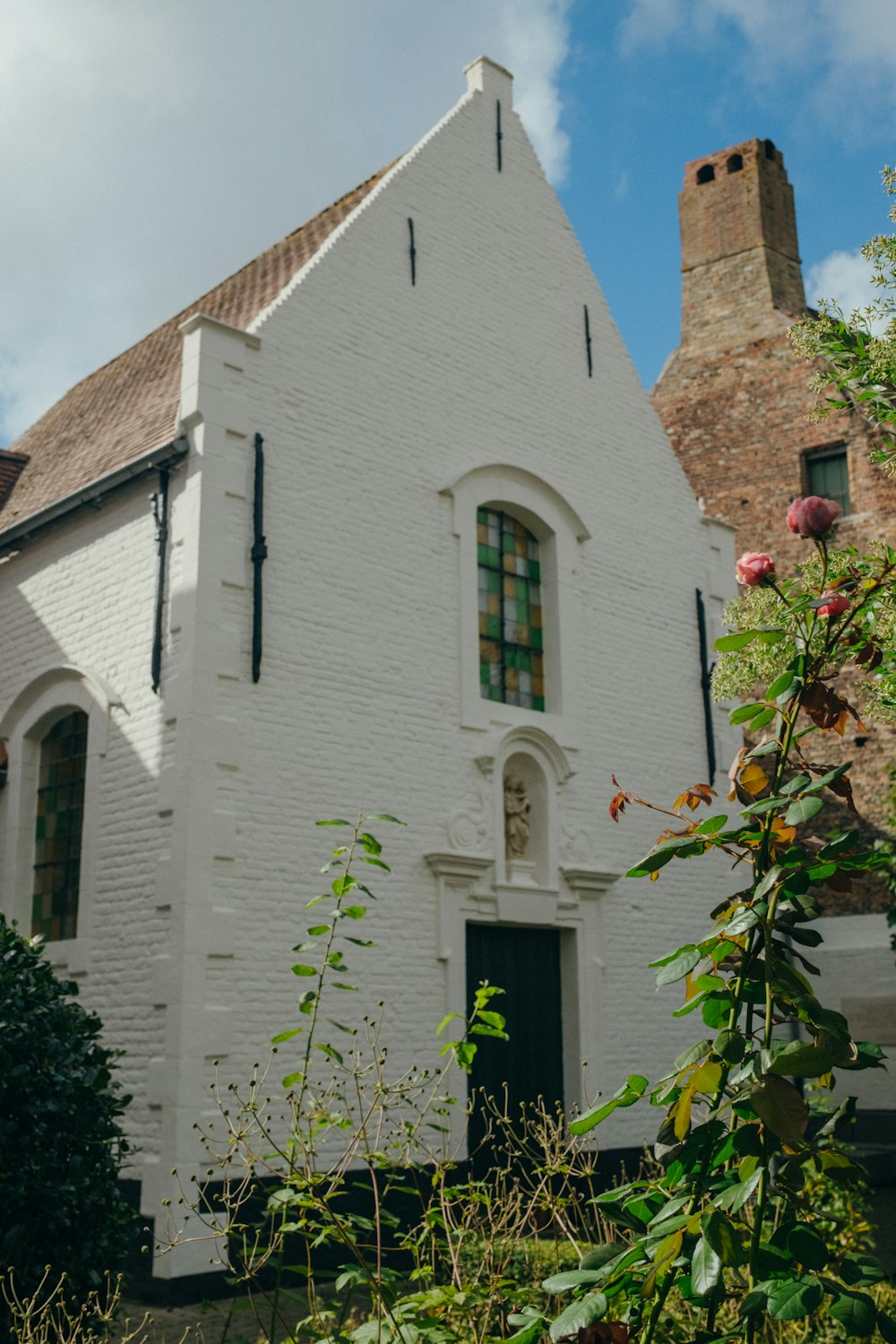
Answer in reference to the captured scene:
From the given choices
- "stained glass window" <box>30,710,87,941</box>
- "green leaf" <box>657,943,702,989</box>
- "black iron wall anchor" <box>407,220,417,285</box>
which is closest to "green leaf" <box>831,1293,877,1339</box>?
"green leaf" <box>657,943,702,989</box>

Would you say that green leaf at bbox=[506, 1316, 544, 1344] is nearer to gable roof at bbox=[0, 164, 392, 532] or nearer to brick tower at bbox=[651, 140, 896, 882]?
gable roof at bbox=[0, 164, 392, 532]

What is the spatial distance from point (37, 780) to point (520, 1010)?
4.57m

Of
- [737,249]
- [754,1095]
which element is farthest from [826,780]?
[737,249]

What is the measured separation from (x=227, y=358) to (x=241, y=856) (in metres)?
3.76

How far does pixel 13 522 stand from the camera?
11516mm

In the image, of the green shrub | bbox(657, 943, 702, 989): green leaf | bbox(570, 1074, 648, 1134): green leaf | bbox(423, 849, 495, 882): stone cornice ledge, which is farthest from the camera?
bbox(423, 849, 495, 882): stone cornice ledge

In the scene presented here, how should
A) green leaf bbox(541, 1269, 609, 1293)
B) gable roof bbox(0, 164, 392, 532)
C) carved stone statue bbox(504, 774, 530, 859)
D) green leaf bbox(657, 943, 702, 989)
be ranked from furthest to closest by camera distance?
gable roof bbox(0, 164, 392, 532), carved stone statue bbox(504, 774, 530, 859), green leaf bbox(657, 943, 702, 989), green leaf bbox(541, 1269, 609, 1293)

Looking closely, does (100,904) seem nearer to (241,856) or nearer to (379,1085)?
(241,856)

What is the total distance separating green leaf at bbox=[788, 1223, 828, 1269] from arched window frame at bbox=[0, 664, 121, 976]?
26.1 feet

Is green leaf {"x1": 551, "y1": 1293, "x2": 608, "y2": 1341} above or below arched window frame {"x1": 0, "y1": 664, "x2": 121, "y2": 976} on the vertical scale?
below

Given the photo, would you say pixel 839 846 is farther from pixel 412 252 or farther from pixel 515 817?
pixel 412 252

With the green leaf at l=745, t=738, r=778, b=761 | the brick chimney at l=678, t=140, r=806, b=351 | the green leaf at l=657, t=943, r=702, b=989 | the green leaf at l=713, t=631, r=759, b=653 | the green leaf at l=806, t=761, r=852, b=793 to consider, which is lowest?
the green leaf at l=657, t=943, r=702, b=989

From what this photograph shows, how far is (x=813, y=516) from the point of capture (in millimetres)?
3125

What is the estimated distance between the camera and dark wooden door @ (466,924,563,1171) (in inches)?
406
